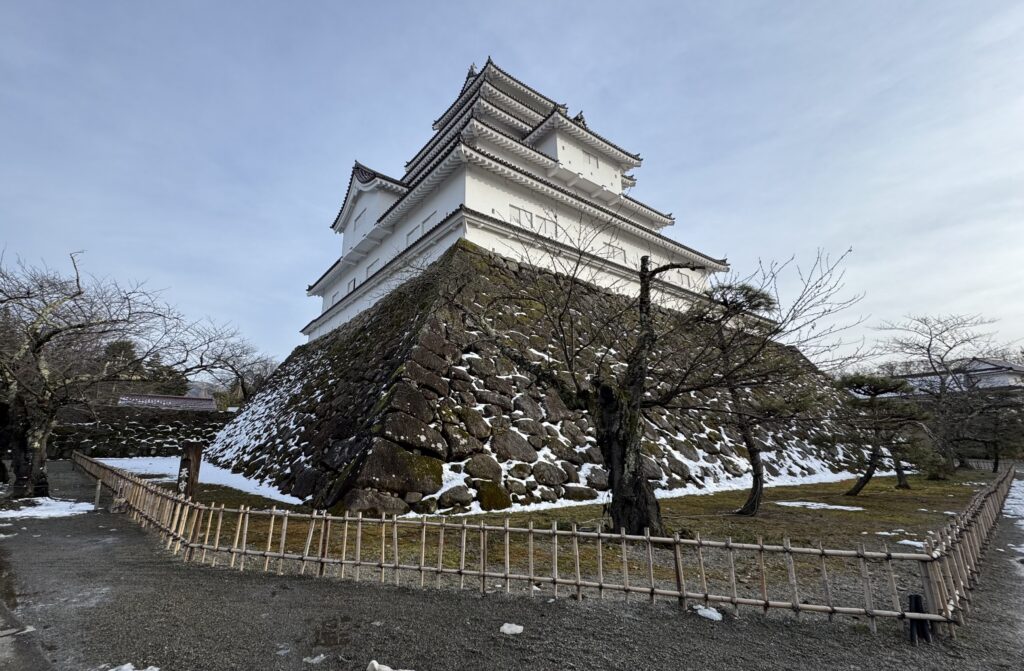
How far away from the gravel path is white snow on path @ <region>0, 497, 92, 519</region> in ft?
14.0

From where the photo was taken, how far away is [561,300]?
44.4 feet

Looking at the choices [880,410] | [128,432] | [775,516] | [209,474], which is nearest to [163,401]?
[128,432]

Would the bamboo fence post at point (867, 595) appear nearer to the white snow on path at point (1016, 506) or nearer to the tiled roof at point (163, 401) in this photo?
the white snow on path at point (1016, 506)

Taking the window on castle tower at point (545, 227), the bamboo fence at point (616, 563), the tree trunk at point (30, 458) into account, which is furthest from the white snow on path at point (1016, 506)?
the tree trunk at point (30, 458)

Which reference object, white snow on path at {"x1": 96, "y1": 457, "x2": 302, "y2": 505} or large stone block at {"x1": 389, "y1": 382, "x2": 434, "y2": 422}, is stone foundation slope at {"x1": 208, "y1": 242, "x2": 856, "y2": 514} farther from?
white snow on path at {"x1": 96, "y1": 457, "x2": 302, "y2": 505}

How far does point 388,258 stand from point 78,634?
1511 centimetres

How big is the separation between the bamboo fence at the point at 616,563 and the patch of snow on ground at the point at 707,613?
53 millimetres

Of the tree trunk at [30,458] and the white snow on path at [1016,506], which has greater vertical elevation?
the tree trunk at [30,458]

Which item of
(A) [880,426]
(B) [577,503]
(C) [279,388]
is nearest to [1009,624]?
(B) [577,503]

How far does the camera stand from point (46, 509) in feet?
25.8

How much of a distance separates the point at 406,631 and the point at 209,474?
12.6m

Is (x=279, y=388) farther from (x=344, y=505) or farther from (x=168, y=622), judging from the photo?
(x=168, y=622)

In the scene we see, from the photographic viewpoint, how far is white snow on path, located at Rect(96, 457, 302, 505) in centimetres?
916

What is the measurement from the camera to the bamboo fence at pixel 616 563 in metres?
3.30
